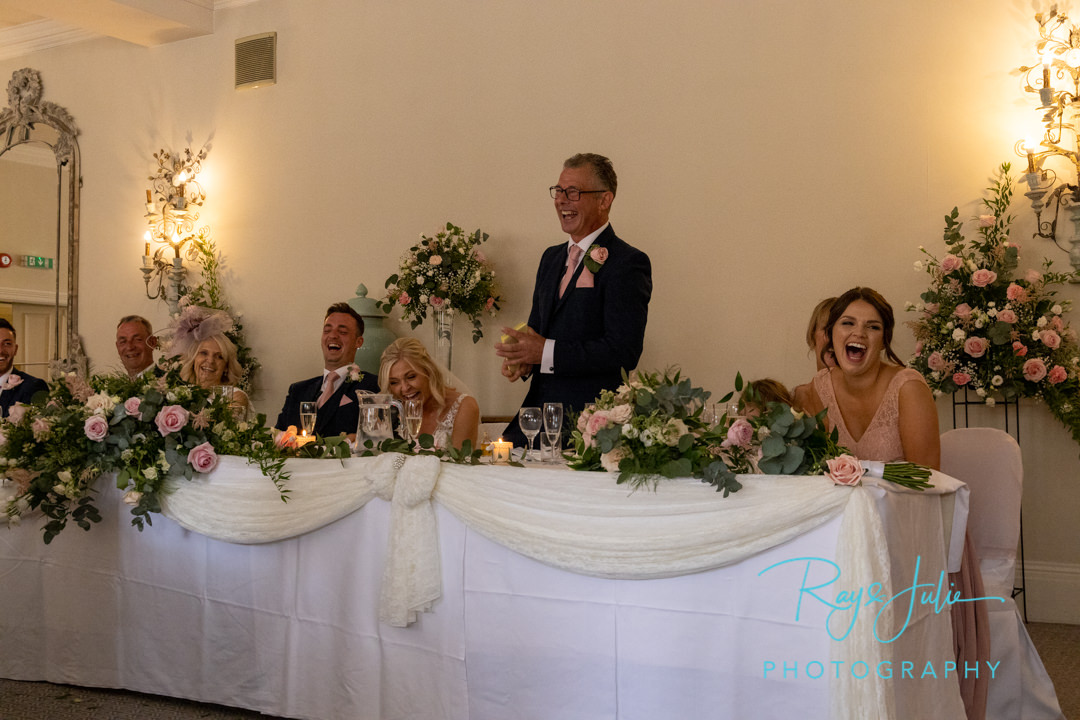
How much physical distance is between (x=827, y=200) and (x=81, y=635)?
3.90m

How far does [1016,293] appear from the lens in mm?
4367

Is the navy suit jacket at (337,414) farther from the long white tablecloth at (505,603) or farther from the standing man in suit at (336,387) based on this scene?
the long white tablecloth at (505,603)

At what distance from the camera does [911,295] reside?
4.93 meters

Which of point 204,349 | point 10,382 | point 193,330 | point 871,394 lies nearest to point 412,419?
point 871,394

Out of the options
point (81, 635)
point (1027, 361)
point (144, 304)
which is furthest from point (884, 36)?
point (144, 304)

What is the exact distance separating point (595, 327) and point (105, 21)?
5007 mm

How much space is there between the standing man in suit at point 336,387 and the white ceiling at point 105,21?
3199 mm

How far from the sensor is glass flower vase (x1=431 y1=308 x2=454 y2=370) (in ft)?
19.1

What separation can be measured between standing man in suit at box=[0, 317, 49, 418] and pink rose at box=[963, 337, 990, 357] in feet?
16.2

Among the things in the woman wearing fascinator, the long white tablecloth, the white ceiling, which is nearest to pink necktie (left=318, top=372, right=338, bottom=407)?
the woman wearing fascinator

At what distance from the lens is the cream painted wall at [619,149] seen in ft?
16.0

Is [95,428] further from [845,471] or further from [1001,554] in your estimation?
[1001,554]

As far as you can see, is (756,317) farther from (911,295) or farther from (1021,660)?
(1021,660)

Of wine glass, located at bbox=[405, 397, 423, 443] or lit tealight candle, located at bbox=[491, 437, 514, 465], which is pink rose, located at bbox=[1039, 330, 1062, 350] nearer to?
lit tealight candle, located at bbox=[491, 437, 514, 465]
